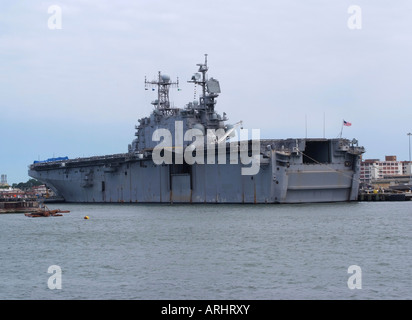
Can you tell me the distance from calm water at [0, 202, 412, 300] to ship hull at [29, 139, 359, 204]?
5.69 m

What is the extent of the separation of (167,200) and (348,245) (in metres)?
27.5

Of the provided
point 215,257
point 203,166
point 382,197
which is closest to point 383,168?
point 382,197

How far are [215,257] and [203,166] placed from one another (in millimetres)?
25180

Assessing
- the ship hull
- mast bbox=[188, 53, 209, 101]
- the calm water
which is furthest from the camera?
mast bbox=[188, 53, 209, 101]

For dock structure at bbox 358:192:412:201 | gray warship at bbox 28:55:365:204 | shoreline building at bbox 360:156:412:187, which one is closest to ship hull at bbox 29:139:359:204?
gray warship at bbox 28:55:365:204

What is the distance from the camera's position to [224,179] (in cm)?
4456

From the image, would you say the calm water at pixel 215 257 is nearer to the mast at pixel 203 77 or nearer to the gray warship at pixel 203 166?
the gray warship at pixel 203 166

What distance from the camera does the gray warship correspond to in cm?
4116

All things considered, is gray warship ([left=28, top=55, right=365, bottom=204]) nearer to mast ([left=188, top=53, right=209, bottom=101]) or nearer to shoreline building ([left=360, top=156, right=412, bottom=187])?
mast ([left=188, top=53, right=209, bottom=101])

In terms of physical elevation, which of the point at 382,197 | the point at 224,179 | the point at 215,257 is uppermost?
the point at 224,179

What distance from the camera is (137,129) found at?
187 feet

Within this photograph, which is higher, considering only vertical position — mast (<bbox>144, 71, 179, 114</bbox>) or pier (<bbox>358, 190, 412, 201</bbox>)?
mast (<bbox>144, 71, 179, 114</bbox>)

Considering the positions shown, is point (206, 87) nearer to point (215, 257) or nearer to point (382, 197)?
point (382, 197)
